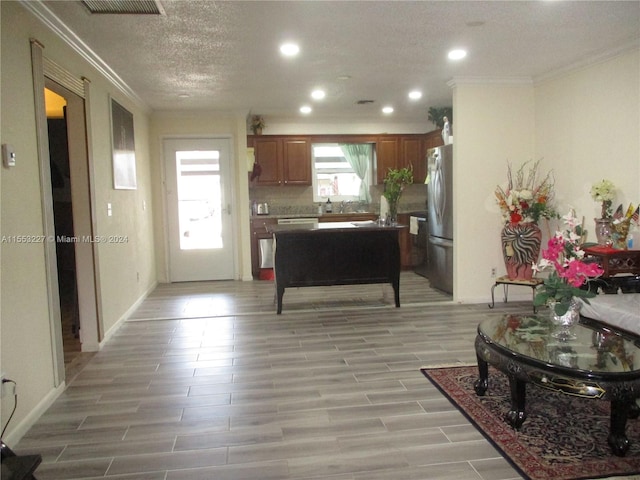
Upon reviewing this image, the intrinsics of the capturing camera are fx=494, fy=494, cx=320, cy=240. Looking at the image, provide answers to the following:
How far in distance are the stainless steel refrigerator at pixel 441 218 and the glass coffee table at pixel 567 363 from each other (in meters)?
2.75

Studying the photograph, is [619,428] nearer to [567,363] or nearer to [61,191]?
[567,363]

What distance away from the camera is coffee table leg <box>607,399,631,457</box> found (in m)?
2.23

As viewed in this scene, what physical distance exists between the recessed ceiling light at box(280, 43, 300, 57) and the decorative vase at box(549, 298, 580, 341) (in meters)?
2.72

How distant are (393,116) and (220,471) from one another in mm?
6524

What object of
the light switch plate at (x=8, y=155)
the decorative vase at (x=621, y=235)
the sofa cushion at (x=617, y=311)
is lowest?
the sofa cushion at (x=617, y=311)

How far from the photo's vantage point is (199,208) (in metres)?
7.20

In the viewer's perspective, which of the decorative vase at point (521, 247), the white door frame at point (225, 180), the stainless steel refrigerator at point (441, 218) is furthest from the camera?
the white door frame at point (225, 180)

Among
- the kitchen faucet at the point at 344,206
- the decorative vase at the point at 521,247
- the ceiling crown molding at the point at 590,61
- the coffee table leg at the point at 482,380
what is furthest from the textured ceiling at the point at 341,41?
the kitchen faucet at the point at 344,206

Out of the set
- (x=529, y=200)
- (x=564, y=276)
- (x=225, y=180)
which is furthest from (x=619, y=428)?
(x=225, y=180)

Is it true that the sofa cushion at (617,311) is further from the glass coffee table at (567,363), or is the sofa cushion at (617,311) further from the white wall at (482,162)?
the white wall at (482,162)

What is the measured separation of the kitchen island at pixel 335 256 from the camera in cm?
509

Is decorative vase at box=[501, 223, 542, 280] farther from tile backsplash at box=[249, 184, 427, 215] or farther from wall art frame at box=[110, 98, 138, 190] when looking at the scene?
wall art frame at box=[110, 98, 138, 190]

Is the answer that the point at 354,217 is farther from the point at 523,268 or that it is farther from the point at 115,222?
the point at 115,222

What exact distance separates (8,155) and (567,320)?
9.96 feet
